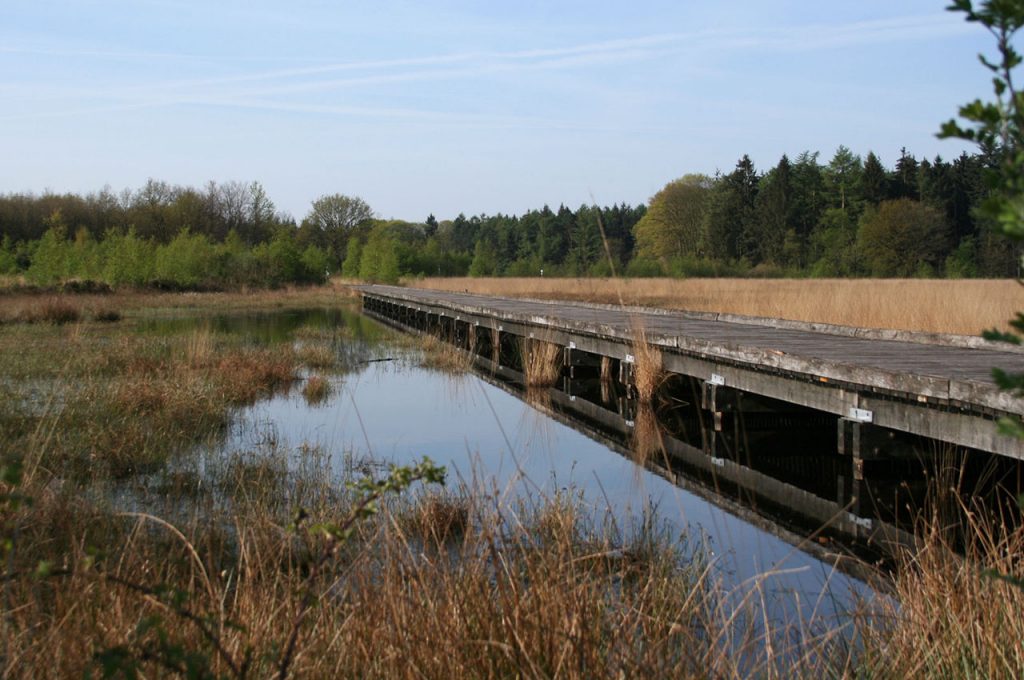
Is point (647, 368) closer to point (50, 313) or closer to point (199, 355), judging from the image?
point (199, 355)

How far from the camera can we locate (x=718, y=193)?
47.2 metres

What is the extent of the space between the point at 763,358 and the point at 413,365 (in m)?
7.25

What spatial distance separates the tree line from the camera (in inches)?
1391

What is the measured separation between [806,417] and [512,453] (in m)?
4.38

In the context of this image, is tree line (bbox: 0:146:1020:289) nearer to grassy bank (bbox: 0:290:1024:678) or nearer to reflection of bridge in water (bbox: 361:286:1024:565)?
reflection of bridge in water (bbox: 361:286:1024:565)

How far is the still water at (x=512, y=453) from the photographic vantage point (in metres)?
3.95

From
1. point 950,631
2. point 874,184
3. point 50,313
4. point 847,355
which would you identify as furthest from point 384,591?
point 874,184

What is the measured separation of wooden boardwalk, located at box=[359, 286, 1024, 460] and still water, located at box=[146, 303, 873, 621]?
94 centimetres

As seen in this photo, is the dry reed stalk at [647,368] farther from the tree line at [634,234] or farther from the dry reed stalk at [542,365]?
the tree line at [634,234]

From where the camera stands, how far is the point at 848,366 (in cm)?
544

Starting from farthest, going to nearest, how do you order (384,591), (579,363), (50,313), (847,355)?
(50,313)
(579,363)
(847,355)
(384,591)

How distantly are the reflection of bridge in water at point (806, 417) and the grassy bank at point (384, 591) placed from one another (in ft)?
2.17

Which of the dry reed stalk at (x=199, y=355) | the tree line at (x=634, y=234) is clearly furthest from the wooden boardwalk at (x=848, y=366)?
the tree line at (x=634, y=234)

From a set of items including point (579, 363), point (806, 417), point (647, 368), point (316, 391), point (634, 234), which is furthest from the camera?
point (634, 234)
